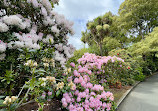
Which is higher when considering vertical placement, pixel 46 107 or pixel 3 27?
pixel 3 27

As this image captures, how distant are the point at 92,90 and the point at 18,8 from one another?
2.29 meters

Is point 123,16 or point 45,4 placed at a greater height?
point 123,16

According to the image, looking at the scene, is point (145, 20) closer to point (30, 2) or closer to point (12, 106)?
point (30, 2)

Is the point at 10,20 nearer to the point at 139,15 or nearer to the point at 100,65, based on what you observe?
the point at 100,65

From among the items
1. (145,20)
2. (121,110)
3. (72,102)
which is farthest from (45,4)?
(145,20)

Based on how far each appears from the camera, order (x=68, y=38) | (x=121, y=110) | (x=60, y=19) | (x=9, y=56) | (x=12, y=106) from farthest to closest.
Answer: (x=121, y=110) → (x=68, y=38) → (x=60, y=19) → (x=9, y=56) → (x=12, y=106)

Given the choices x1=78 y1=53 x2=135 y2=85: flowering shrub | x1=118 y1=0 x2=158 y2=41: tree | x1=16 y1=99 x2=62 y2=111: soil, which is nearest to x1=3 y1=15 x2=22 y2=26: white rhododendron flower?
x1=16 y1=99 x2=62 y2=111: soil

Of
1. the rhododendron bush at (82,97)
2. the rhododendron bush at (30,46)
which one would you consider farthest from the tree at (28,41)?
the rhododendron bush at (82,97)

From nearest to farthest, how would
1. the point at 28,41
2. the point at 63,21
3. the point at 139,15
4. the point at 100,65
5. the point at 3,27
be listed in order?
1. the point at 3,27
2. the point at 28,41
3. the point at 63,21
4. the point at 100,65
5. the point at 139,15

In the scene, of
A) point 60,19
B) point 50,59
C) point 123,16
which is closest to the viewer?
point 50,59

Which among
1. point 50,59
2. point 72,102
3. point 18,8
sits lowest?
point 72,102

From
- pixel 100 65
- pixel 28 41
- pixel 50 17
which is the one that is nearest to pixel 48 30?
pixel 50 17

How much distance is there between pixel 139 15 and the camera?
39.4ft

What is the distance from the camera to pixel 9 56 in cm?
135
